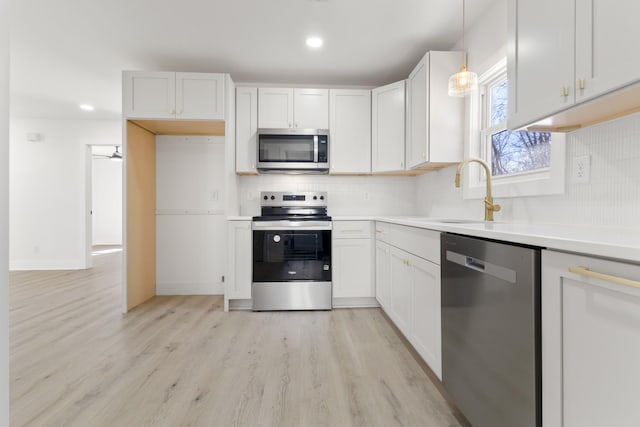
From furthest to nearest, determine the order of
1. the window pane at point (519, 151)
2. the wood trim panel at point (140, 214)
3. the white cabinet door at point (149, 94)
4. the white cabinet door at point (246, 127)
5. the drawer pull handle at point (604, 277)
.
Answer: the white cabinet door at point (246, 127) → the wood trim panel at point (140, 214) → the white cabinet door at point (149, 94) → the window pane at point (519, 151) → the drawer pull handle at point (604, 277)

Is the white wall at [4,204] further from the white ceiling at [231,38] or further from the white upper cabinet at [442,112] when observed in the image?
the white upper cabinet at [442,112]

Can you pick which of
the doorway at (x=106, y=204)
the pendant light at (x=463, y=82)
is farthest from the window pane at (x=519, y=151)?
the doorway at (x=106, y=204)

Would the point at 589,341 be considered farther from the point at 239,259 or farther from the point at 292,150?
the point at 292,150

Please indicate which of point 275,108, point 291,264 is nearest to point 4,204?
point 291,264

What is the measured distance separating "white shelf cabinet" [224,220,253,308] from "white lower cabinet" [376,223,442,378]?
1323 mm

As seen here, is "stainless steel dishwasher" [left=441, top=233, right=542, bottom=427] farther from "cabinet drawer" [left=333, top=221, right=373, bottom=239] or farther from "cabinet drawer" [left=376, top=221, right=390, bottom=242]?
"cabinet drawer" [left=333, top=221, right=373, bottom=239]

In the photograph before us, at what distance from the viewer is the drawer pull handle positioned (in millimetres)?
641

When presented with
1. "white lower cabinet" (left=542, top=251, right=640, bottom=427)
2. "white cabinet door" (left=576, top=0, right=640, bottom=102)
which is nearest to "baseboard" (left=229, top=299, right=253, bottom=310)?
"white lower cabinet" (left=542, top=251, right=640, bottom=427)

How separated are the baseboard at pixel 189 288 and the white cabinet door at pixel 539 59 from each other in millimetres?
3326

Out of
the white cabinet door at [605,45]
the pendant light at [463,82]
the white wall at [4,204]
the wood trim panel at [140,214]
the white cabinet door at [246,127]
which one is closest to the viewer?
the white wall at [4,204]

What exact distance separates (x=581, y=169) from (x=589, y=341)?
3.52 ft

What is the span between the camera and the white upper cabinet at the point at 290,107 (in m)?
3.29

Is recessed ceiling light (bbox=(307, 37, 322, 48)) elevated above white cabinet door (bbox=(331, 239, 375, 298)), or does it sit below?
above

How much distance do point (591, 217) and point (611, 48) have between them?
77 cm
